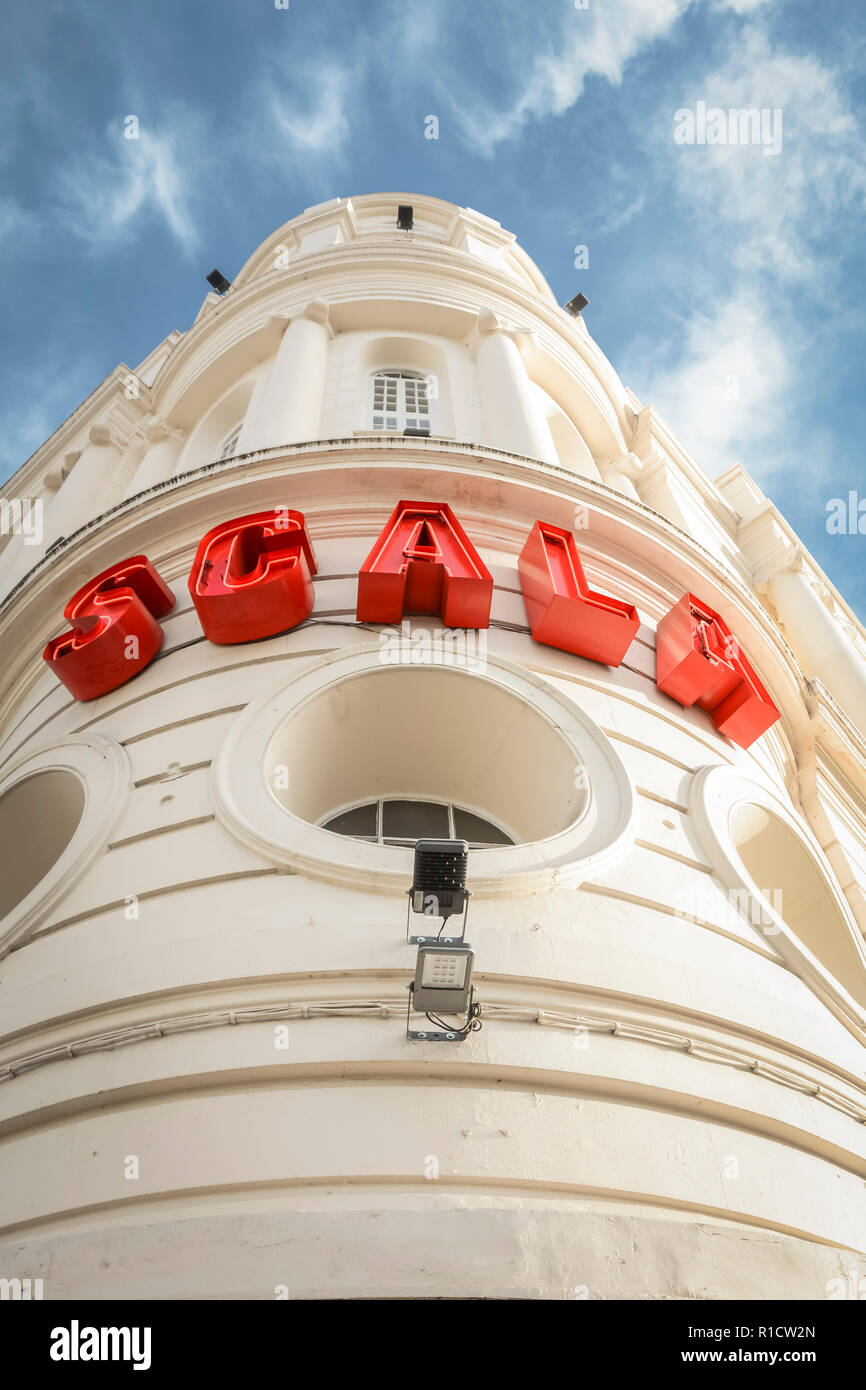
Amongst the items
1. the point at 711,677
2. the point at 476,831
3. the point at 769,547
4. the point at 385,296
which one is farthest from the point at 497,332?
the point at 476,831

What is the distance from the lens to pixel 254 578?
480 inches

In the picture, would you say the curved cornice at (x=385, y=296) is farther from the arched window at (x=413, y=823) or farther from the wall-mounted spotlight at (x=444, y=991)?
the wall-mounted spotlight at (x=444, y=991)

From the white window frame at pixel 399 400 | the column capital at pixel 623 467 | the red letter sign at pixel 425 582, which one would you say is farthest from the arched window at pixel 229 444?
the red letter sign at pixel 425 582

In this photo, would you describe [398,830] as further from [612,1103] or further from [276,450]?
[276,450]

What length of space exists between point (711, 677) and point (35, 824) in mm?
8318

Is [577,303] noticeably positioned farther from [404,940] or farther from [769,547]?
[404,940]

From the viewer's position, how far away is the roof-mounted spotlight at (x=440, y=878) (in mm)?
7605

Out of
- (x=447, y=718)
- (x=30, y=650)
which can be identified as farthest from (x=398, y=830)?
(x=30, y=650)

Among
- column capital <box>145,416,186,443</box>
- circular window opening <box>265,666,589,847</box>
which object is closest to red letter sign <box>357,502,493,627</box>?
circular window opening <box>265,666,589,847</box>

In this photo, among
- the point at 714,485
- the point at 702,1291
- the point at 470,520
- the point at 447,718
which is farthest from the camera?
the point at 714,485

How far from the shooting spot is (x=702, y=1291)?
5.98 m

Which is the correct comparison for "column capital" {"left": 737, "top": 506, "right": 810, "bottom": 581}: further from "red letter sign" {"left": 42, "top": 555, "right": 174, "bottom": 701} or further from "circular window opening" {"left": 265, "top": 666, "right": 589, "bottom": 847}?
"red letter sign" {"left": 42, "top": 555, "right": 174, "bottom": 701}

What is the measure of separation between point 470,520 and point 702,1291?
407 inches

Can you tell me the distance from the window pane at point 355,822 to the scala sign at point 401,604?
7.40 feet
